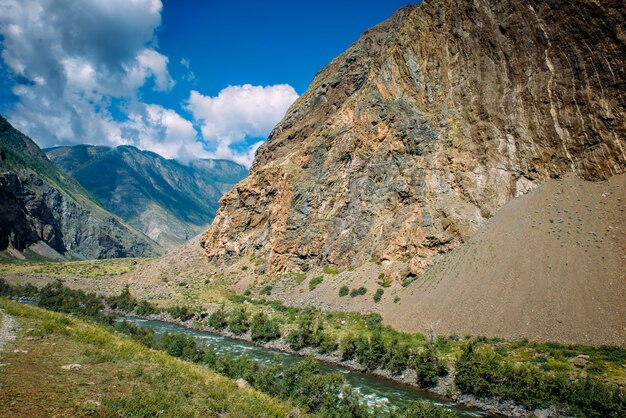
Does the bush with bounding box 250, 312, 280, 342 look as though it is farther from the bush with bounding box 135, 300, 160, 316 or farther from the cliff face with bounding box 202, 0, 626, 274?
the bush with bounding box 135, 300, 160, 316

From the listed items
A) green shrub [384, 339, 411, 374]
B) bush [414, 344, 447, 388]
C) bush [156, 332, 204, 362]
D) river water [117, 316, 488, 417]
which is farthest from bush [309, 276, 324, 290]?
bush [414, 344, 447, 388]

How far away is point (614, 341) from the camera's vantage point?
32.3 m

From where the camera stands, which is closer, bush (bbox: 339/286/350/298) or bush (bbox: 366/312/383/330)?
bush (bbox: 366/312/383/330)

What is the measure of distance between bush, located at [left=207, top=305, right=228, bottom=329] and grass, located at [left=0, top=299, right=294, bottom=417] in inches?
1422

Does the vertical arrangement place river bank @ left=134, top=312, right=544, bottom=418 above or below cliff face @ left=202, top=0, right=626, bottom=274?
below

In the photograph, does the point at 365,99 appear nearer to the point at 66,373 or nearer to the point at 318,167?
the point at 318,167

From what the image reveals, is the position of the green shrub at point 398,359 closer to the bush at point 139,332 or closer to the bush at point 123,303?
the bush at point 139,332

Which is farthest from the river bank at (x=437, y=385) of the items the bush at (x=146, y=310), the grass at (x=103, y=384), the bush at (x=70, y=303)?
the bush at (x=146, y=310)

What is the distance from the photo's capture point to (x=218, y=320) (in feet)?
181

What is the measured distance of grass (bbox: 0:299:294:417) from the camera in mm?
10859

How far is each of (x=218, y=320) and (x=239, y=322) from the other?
4.71 metres

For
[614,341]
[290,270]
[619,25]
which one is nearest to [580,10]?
[619,25]

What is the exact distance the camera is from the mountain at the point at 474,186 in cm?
4166

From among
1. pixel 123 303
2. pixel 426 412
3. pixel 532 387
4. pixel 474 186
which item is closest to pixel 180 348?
pixel 426 412
